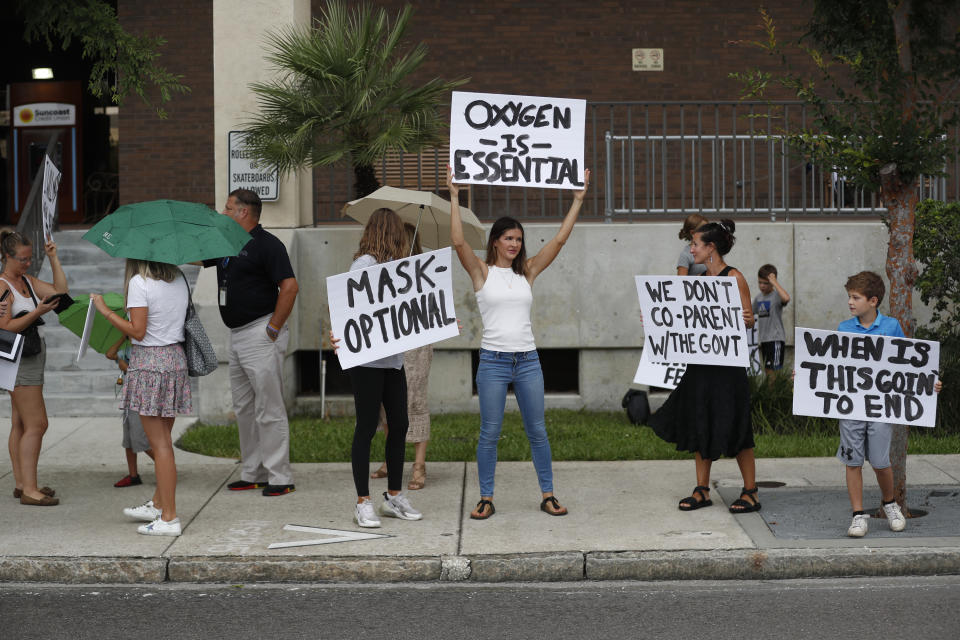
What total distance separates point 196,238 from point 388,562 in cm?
215

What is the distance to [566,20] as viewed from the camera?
592 inches

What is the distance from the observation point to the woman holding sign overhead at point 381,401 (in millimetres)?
6926

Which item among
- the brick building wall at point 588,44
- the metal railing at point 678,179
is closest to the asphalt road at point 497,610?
the metal railing at point 678,179

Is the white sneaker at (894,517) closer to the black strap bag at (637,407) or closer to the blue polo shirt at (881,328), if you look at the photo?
the blue polo shirt at (881,328)

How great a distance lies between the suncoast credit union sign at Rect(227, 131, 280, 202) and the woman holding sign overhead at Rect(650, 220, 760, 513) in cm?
501

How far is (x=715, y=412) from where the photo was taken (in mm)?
7188

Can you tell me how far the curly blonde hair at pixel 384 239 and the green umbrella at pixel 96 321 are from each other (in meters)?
1.69

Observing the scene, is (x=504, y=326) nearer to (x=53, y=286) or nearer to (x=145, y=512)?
(x=145, y=512)

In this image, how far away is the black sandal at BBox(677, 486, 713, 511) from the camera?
7.29 m

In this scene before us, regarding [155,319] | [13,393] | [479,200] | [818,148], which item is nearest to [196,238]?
[155,319]

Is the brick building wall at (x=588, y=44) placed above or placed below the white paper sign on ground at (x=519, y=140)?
above

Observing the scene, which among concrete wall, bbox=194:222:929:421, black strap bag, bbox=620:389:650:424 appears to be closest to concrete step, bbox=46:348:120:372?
concrete wall, bbox=194:222:929:421

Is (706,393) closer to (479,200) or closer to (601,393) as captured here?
(601,393)

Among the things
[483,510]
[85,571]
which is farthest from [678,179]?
[85,571]
